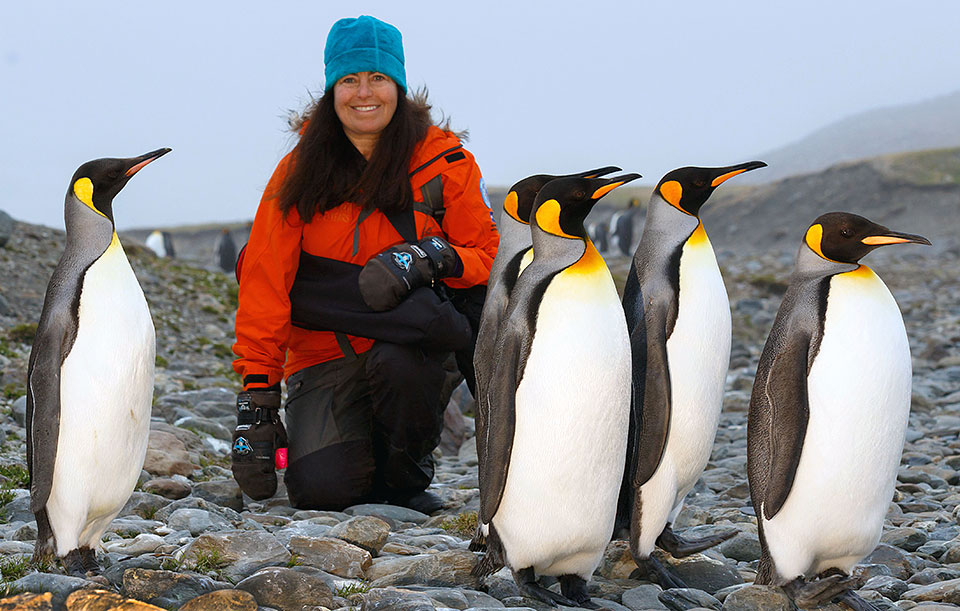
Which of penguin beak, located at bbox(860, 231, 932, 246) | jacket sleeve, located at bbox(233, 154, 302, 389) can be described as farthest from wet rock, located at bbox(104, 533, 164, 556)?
penguin beak, located at bbox(860, 231, 932, 246)

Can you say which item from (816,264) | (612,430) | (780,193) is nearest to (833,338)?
(816,264)

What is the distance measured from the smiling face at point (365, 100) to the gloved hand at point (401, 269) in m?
0.58

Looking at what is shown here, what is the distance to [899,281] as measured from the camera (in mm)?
17078

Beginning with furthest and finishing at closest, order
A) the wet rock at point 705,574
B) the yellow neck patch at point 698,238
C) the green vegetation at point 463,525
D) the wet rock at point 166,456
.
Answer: the wet rock at point 166,456 < the green vegetation at point 463,525 < the yellow neck patch at point 698,238 < the wet rock at point 705,574

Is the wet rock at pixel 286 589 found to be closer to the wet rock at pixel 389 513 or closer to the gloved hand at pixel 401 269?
the wet rock at pixel 389 513

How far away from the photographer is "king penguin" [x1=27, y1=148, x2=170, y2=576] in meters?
2.79

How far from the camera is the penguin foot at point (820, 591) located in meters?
2.75

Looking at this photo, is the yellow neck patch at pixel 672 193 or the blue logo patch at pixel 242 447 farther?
the blue logo patch at pixel 242 447

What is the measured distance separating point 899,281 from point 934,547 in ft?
49.0

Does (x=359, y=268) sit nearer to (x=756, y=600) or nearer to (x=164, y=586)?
(x=164, y=586)

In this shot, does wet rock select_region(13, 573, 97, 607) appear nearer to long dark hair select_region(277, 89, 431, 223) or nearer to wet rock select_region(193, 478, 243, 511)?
wet rock select_region(193, 478, 243, 511)

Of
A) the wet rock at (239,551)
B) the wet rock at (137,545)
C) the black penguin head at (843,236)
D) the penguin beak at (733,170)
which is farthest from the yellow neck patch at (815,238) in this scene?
the wet rock at (137,545)

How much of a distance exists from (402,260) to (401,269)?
38mm

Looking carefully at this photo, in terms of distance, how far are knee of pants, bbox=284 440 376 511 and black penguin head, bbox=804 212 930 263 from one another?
2124mm
